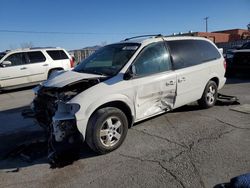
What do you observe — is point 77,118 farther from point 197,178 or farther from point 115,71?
point 197,178

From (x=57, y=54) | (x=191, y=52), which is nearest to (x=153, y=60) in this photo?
(x=191, y=52)

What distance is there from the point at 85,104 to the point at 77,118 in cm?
24

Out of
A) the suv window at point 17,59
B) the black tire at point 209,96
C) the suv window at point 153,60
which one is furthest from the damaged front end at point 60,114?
the suv window at point 17,59

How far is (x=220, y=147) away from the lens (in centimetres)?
457

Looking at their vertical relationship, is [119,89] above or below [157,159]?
above

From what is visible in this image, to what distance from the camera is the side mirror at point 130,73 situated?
4.83 metres

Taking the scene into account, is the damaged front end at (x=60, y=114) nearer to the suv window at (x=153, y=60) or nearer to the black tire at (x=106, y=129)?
the black tire at (x=106, y=129)

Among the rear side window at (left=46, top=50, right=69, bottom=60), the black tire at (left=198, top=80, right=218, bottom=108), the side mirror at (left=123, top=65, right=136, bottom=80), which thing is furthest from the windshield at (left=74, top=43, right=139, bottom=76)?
the rear side window at (left=46, top=50, right=69, bottom=60)

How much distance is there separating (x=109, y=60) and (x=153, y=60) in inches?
34.1

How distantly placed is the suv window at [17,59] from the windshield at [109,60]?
277 inches

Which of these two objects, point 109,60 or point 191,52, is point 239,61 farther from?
point 109,60

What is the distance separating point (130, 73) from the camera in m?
4.89

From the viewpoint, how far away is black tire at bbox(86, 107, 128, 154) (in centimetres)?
432

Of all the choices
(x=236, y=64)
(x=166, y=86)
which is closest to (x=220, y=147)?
(x=166, y=86)
